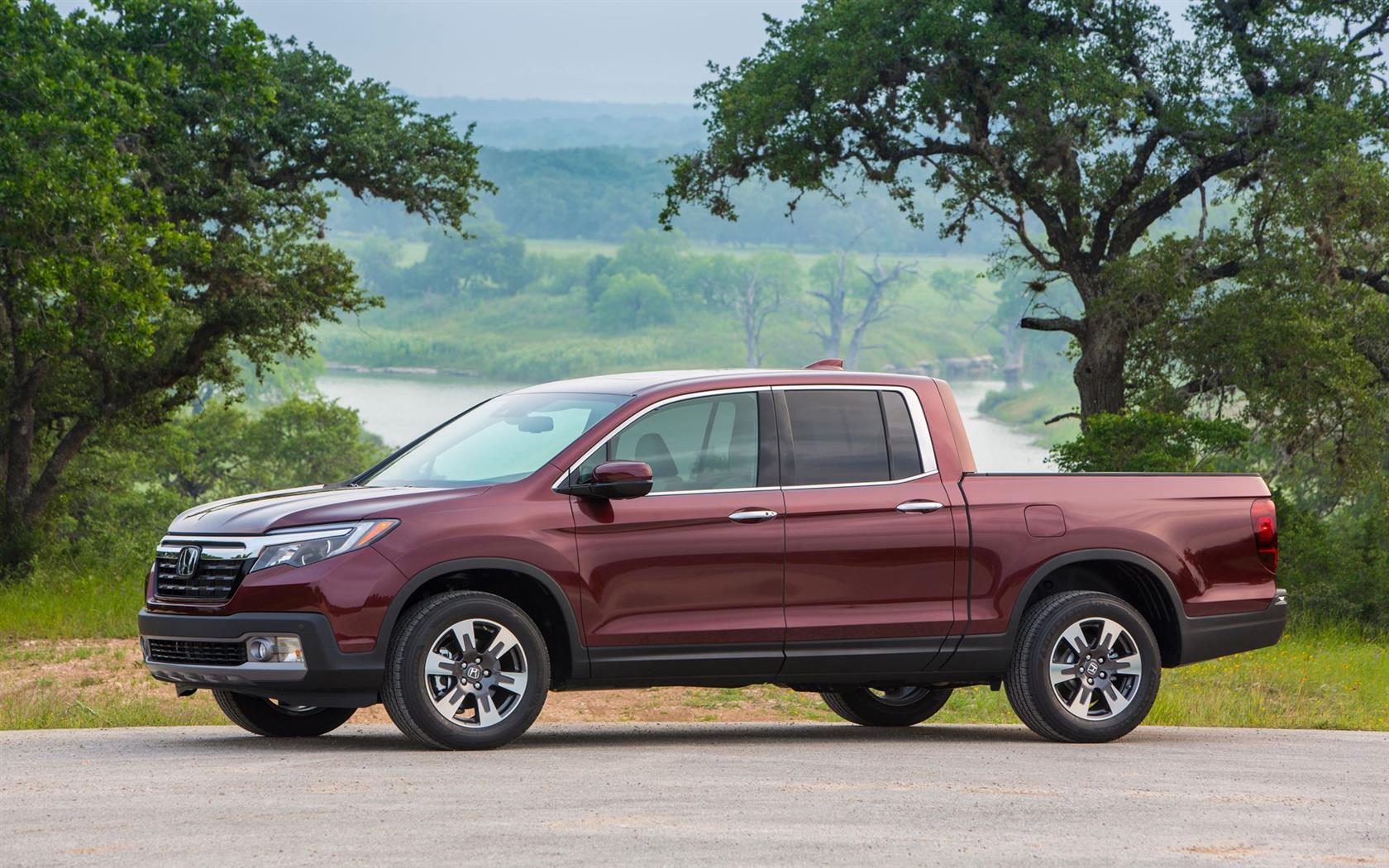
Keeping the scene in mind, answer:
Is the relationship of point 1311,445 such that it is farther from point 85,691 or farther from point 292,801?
point 292,801

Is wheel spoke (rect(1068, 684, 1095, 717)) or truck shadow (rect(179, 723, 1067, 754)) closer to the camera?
truck shadow (rect(179, 723, 1067, 754))

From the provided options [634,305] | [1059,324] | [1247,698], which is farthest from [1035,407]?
[1247,698]

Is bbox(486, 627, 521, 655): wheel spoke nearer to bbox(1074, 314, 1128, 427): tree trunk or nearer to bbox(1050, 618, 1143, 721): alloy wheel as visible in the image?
bbox(1050, 618, 1143, 721): alloy wheel

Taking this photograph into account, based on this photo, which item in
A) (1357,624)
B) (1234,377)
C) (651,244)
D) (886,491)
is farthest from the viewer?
(651,244)

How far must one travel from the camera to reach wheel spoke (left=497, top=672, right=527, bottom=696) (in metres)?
8.37

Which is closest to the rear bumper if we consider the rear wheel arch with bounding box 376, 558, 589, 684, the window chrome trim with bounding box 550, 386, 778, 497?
the window chrome trim with bounding box 550, 386, 778, 497

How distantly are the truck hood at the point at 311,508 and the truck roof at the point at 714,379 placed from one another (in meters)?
0.93

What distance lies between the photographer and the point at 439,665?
820 cm

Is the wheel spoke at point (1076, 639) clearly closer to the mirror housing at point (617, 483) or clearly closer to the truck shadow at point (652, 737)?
the truck shadow at point (652, 737)

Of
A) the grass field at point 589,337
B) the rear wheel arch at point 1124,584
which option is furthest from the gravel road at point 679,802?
the grass field at point 589,337

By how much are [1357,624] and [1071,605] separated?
47.9ft

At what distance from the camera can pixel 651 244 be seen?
160250 millimetres

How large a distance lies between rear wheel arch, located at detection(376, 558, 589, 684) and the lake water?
75.4m

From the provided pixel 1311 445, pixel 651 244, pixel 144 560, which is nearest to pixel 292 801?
pixel 144 560
